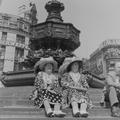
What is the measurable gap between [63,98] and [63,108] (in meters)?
0.30

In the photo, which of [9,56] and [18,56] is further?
[18,56]

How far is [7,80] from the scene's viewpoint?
10805 mm

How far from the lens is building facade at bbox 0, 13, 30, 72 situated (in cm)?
3888

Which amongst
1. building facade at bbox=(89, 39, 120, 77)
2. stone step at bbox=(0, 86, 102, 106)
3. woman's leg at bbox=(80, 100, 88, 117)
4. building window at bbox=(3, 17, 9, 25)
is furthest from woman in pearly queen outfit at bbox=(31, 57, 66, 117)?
building facade at bbox=(89, 39, 120, 77)

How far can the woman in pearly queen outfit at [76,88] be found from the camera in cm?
538

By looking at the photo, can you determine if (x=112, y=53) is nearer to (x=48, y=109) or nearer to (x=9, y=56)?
(x=9, y=56)

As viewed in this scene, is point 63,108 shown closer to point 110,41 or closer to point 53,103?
point 53,103

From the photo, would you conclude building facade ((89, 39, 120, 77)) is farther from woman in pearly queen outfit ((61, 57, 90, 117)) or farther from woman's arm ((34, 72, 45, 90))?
woman's arm ((34, 72, 45, 90))

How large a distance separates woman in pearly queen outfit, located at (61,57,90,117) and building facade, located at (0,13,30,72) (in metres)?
32.4

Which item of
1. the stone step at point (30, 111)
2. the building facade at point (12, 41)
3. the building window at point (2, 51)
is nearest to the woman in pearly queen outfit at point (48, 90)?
the stone step at point (30, 111)

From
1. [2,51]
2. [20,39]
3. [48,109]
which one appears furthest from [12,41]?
[48,109]

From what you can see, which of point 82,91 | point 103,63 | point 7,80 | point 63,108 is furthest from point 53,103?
→ point 103,63

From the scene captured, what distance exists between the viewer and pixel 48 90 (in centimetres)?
568

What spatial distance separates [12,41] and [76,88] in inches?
1413
